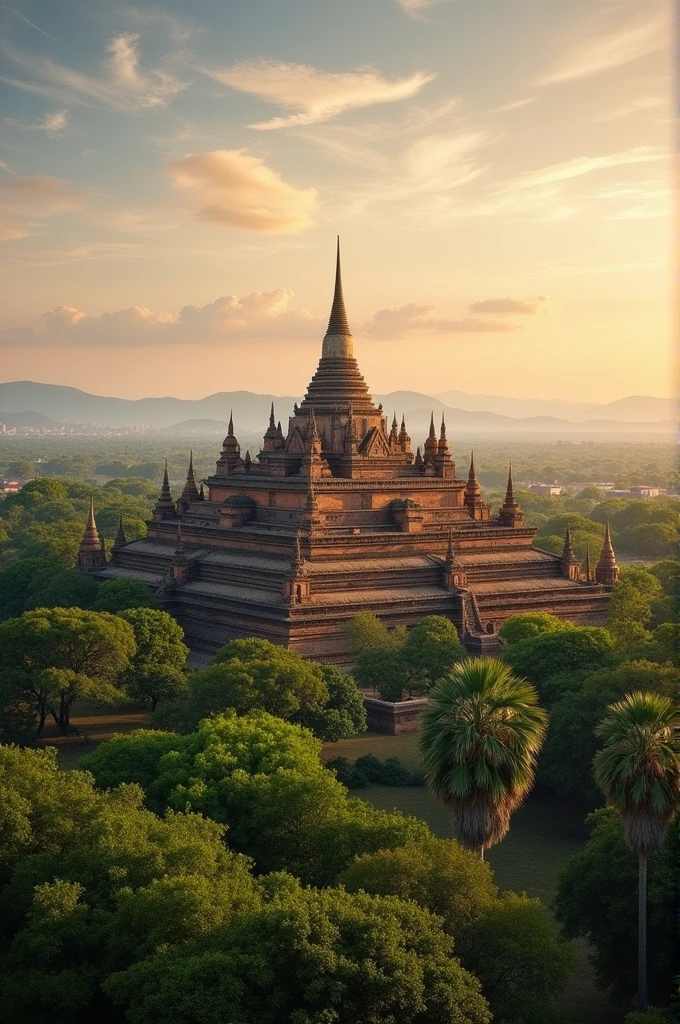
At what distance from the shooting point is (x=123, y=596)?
55.1 metres

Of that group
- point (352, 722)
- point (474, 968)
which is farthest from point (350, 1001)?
point (352, 722)

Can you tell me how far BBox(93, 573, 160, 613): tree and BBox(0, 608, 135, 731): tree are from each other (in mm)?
8310

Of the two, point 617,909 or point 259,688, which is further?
point 259,688

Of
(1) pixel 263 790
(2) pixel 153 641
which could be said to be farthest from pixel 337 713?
(1) pixel 263 790

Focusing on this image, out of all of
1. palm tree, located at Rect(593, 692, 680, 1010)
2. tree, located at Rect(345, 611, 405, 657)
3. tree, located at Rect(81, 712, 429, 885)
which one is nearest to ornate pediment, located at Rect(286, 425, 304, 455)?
tree, located at Rect(345, 611, 405, 657)

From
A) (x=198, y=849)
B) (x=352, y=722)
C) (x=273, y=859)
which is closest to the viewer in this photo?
(x=198, y=849)

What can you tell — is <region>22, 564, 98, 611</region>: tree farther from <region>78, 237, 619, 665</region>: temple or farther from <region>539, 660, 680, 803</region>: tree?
<region>539, 660, 680, 803</region>: tree

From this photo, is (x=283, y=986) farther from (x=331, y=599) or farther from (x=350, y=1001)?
(x=331, y=599)

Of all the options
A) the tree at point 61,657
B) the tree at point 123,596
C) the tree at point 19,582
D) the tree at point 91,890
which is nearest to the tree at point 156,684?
the tree at point 61,657

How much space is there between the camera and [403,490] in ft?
203

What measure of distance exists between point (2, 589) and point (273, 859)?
41.9 meters

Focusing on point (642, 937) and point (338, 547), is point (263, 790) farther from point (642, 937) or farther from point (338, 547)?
point (338, 547)

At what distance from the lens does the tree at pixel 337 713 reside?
40.0 meters

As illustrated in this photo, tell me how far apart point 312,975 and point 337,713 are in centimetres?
2156
